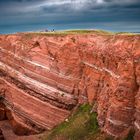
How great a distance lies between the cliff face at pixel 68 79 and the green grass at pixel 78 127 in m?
0.93

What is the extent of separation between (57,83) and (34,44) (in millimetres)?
5752

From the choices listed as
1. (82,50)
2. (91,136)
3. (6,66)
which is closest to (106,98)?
(91,136)

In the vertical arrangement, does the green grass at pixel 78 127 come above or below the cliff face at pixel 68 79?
below

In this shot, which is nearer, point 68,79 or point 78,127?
point 78,127

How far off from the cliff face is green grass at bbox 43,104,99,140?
934 mm

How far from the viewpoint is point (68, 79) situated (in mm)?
45750

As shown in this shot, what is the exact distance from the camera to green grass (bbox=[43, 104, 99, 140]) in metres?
39.7

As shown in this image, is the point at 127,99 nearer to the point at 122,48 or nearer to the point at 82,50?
the point at 122,48

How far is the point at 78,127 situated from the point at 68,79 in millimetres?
6503

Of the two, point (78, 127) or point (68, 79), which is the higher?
point (68, 79)

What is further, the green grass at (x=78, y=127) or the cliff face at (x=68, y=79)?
the green grass at (x=78, y=127)

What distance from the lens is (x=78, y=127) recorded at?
40.8 m

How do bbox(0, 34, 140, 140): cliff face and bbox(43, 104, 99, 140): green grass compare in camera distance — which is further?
bbox(43, 104, 99, 140): green grass

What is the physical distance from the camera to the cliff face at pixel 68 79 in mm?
35344
